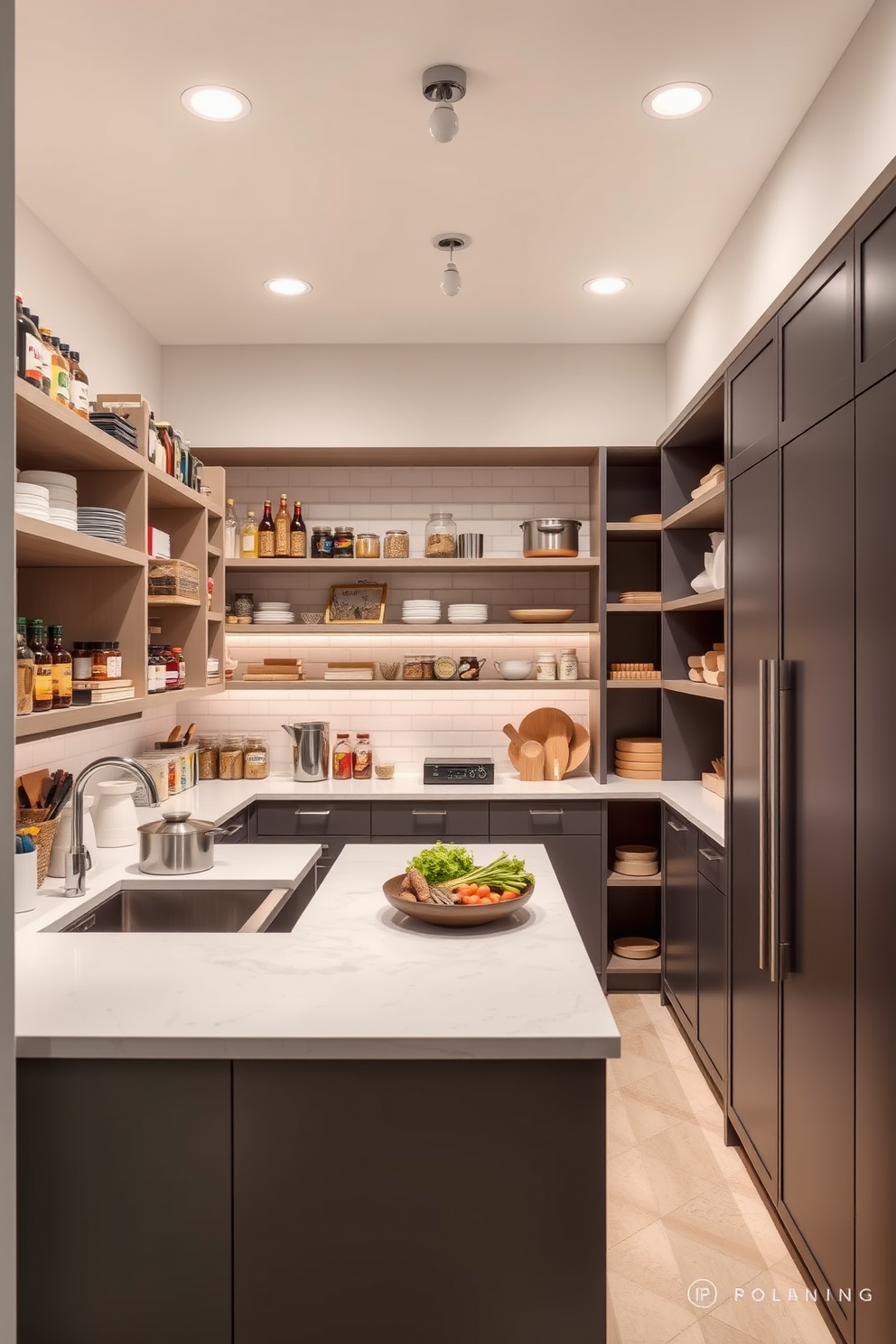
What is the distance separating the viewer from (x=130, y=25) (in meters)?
2.27

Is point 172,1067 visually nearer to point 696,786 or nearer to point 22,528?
point 22,528

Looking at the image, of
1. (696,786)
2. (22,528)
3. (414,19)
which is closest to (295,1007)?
(22,528)

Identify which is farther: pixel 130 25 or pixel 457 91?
pixel 457 91

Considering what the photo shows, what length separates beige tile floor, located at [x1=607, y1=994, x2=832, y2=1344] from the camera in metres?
2.19

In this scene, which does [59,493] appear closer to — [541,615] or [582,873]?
[541,615]

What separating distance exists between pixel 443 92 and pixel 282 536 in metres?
2.42

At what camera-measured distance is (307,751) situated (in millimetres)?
4523

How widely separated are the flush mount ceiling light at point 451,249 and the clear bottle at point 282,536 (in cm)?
153

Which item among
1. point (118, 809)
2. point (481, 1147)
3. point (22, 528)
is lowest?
point (481, 1147)

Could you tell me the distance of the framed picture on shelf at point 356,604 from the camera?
15.6 ft

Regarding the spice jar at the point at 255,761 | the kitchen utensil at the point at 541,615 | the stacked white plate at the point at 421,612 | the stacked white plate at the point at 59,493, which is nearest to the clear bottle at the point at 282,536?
the stacked white plate at the point at 421,612

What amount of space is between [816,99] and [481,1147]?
8.72 feet

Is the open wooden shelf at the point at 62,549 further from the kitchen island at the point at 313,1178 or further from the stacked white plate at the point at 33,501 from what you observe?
the kitchen island at the point at 313,1178

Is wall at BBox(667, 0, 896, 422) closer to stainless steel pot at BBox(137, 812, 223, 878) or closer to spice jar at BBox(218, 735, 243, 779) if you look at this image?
stainless steel pot at BBox(137, 812, 223, 878)
